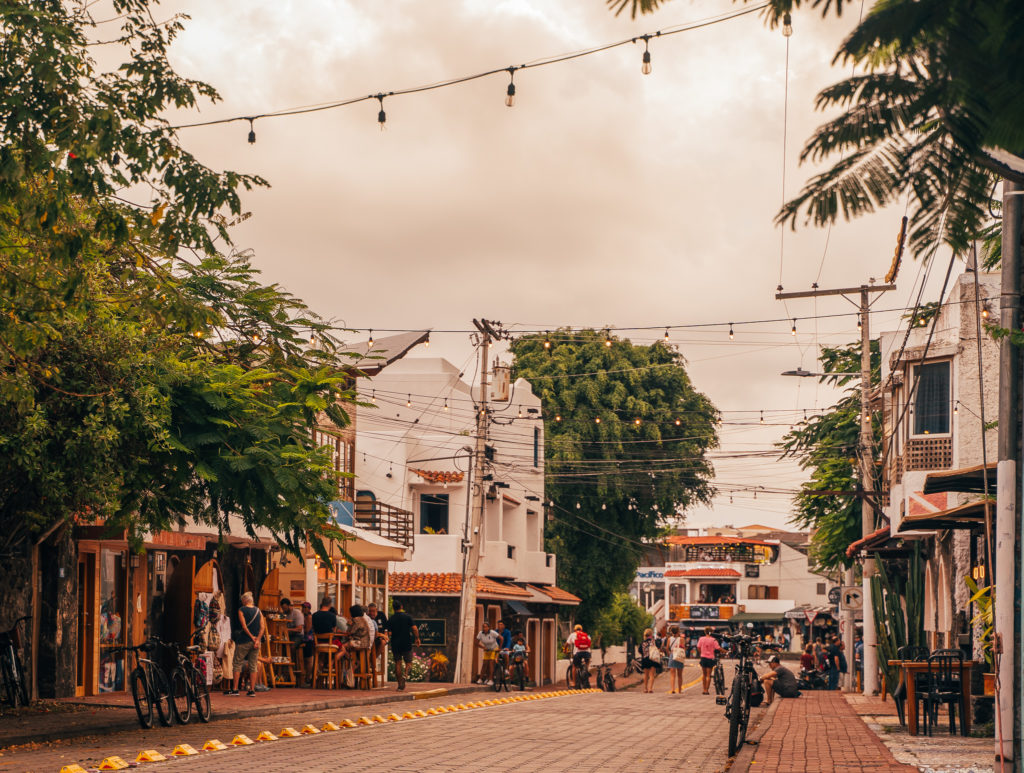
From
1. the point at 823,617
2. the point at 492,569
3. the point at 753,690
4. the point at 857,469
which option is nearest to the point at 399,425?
the point at 492,569

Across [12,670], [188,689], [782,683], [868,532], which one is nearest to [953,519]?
[188,689]

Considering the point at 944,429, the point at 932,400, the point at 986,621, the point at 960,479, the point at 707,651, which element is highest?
the point at 932,400

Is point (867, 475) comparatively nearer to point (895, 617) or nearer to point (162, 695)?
point (895, 617)

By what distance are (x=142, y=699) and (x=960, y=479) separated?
32.3 feet

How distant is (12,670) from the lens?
17234 millimetres

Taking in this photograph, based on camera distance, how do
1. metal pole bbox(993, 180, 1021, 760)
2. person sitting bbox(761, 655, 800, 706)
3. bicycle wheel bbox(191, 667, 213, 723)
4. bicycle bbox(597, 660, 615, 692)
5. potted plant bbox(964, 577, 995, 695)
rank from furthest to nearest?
1. bicycle bbox(597, 660, 615, 692)
2. person sitting bbox(761, 655, 800, 706)
3. bicycle wheel bbox(191, 667, 213, 723)
4. potted plant bbox(964, 577, 995, 695)
5. metal pole bbox(993, 180, 1021, 760)

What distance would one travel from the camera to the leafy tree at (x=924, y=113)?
3.17m

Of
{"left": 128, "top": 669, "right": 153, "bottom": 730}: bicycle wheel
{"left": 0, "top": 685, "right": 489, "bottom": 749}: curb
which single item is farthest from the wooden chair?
{"left": 128, "top": 669, "right": 153, "bottom": 730}: bicycle wheel

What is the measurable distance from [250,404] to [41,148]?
4.54 meters

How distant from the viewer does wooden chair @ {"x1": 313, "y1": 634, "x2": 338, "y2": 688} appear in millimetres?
25750

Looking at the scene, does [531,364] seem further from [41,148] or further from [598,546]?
[41,148]

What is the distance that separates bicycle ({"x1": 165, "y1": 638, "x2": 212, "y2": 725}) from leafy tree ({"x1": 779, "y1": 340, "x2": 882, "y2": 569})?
69.0 ft

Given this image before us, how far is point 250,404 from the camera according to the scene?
1509cm

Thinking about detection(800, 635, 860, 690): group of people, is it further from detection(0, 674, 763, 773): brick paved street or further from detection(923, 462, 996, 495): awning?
detection(923, 462, 996, 495): awning
